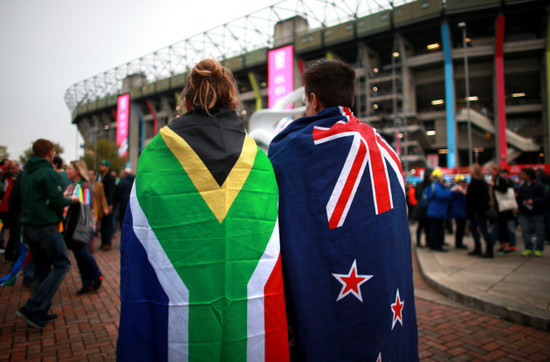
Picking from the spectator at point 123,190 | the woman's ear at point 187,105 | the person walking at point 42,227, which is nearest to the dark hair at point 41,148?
the person walking at point 42,227

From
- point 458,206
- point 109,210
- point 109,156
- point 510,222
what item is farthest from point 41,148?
point 109,156

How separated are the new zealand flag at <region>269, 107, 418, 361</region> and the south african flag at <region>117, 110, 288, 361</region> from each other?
0.12 metres

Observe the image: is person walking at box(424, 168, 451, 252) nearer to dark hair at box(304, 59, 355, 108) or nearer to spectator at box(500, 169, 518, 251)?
spectator at box(500, 169, 518, 251)

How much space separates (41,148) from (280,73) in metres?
32.4

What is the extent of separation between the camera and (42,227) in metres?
3.75

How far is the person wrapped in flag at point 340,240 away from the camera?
1.53 metres

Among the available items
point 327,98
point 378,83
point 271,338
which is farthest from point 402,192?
point 378,83

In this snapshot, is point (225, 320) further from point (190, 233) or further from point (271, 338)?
point (190, 233)

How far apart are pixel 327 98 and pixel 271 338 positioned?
1208mm

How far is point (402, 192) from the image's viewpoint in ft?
5.96

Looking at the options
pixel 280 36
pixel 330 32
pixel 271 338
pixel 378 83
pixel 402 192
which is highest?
pixel 280 36

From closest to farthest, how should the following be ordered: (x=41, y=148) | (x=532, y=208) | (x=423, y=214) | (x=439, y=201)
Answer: (x=41, y=148)
(x=532, y=208)
(x=439, y=201)
(x=423, y=214)

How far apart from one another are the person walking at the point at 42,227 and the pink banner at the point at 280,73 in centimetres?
2973

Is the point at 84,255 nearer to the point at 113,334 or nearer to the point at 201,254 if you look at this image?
the point at 113,334
